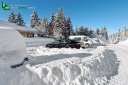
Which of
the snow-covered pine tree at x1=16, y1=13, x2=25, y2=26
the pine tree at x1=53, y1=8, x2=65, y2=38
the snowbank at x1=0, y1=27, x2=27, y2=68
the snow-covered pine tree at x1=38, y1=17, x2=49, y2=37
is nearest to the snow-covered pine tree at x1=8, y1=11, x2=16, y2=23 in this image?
the snow-covered pine tree at x1=16, y1=13, x2=25, y2=26

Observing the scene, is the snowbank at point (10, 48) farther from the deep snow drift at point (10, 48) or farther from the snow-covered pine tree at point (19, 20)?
the snow-covered pine tree at point (19, 20)

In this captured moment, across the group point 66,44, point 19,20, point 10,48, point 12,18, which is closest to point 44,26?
point 19,20

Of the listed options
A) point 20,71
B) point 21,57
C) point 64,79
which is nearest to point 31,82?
point 20,71

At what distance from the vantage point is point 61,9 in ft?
226

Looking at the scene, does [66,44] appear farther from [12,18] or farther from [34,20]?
[34,20]

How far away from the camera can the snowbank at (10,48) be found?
7912 mm

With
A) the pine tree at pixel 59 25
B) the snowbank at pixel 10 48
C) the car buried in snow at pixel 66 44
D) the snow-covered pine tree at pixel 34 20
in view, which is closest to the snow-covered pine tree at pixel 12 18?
the snow-covered pine tree at pixel 34 20

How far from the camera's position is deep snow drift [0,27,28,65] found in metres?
7.89

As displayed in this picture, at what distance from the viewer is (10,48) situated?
8461 mm

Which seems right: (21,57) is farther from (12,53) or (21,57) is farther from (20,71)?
(20,71)

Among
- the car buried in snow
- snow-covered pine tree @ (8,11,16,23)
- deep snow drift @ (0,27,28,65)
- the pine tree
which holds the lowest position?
the car buried in snow

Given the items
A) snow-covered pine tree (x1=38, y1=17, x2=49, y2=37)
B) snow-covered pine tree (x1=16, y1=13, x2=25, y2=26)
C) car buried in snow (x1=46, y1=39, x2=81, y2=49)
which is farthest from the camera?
snow-covered pine tree (x1=38, y1=17, x2=49, y2=37)

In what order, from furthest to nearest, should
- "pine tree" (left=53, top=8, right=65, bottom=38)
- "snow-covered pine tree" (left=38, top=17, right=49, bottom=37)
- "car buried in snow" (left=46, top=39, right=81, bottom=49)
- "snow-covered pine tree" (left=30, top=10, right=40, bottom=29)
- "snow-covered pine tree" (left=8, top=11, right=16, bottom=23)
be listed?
"snow-covered pine tree" (left=38, top=17, right=49, bottom=37), "snow-covered pine tree" (left=30, top=10, right=40, bottom=29), "snow-covered pine tree" (left=8, top=11, right=16, bottom=23), "pine tree" (left=53, top=8, right=65, bottom=38), "car buried in snow" (left=46, top=39, right=81, bottom=49)

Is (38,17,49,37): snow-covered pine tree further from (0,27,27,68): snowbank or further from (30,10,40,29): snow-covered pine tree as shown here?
(0,27,27,68): snowbank
